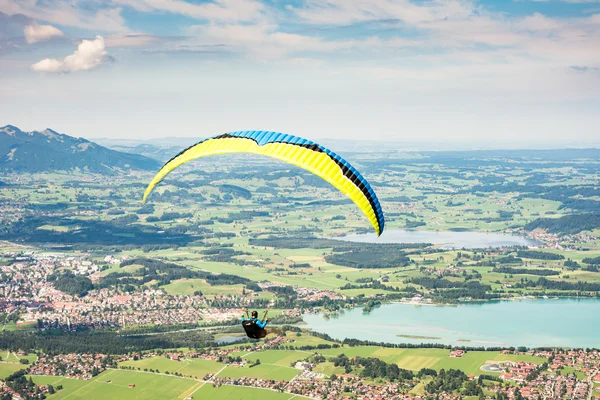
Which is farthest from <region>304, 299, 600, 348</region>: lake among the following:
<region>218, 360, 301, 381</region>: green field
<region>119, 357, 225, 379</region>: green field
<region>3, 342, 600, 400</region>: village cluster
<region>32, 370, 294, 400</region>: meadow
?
<region>32, 370, 294, 400</region>: meadow

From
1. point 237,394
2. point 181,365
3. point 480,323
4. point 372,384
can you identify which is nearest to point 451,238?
point 480,323

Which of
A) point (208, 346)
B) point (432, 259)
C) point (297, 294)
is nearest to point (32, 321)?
point (208, 346)

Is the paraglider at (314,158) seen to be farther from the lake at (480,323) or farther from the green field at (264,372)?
the lake at (480,323)

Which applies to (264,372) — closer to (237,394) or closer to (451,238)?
(237,394)

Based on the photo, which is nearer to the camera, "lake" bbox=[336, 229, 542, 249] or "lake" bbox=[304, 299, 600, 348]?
"lake" bbox=[304, 299, 600, 348]

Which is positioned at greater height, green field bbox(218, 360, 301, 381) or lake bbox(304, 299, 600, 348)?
green field bbox(218, 360, 301, 381)

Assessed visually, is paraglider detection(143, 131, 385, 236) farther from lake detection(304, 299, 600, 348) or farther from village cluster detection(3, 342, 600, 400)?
lake detection(304, 299, 600, 348)

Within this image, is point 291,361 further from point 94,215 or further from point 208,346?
point 94,215
